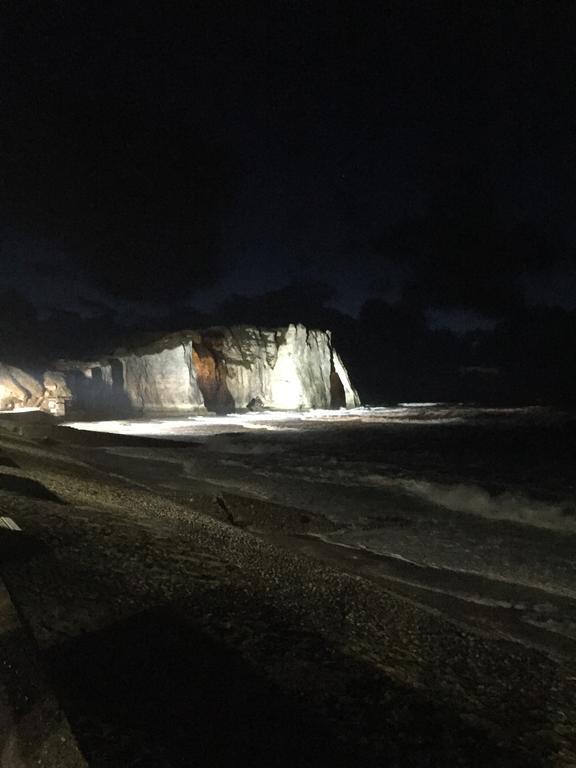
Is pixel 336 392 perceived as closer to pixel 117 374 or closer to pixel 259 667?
pixel 117 374

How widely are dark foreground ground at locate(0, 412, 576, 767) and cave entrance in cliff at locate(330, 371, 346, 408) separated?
244 feet

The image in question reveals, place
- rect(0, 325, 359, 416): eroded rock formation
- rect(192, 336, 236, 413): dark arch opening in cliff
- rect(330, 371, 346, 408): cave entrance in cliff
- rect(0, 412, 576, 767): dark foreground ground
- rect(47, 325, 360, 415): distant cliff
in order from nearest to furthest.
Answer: rect(0, 412, 576, 767): dark foreground ground < rect(0, 325, 359, 416): eroded rock formation < rect(47, 325, 360, 415): distant cliff < rect(192, 336, 236, 413): dark arch opening in cliff < rect(330, 371, 346, 408): cave entrance in cliff

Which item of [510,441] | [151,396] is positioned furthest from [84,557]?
[151,396]

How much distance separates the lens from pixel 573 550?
22.9 feet

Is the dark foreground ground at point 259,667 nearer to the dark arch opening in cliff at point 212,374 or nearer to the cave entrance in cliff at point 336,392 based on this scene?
the dark arch opening in cliff at point 212,374

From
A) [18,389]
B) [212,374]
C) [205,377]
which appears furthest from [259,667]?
[212,374]

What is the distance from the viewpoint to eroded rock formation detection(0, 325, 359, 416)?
158ft

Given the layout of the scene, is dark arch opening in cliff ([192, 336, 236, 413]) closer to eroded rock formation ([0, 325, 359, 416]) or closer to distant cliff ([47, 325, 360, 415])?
distant cliff ([47, 325, 360, 415])

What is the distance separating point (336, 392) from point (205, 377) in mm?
26091

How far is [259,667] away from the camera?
2590mm

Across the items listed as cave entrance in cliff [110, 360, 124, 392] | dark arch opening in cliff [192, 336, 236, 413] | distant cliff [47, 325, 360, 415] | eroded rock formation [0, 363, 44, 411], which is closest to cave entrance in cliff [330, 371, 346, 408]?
distant cliff [47, 325, 360, 415]

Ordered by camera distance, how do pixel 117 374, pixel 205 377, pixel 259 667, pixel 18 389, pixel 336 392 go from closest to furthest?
pixel 259 667, pixel 18 389, pixel 117 374, pixel 205 377, pixel 336 392

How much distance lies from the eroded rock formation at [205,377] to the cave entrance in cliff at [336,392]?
17 centimetres

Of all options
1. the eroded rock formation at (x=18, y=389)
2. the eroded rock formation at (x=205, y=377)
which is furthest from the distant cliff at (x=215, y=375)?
the eroded rock formation at (x=18, y=389)
